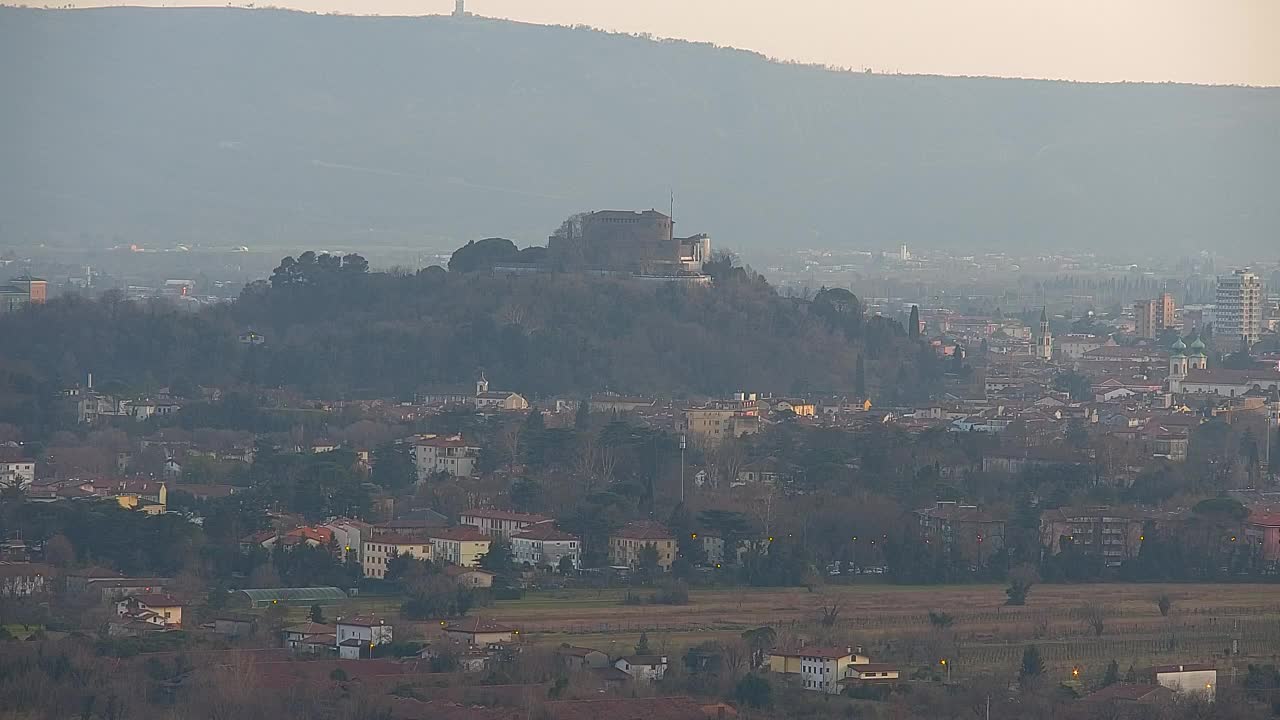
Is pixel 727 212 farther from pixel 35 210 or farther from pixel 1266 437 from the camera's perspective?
pixel 1266 437

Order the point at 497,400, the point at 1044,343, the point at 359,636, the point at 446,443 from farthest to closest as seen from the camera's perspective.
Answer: the point at 1044,343
the point at 497,400
the point at 446,443
the point at 359,636

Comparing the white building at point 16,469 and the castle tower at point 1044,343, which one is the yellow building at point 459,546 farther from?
the castle tower at point 1044,343

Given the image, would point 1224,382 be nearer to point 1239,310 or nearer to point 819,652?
point 1239,310

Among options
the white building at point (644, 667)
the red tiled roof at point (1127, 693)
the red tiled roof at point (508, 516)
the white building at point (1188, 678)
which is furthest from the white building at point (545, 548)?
the red tiled roof at point (1127, 693)

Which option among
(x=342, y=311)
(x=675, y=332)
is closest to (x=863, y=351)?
(x=675, y=332)

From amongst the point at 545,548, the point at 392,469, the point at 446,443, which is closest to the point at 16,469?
the point at 392,469

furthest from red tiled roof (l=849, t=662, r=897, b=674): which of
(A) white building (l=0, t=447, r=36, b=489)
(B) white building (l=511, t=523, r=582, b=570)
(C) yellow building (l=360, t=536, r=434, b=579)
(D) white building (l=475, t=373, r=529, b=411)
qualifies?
(D) white building (l=475, t=373, r=529, b=411)

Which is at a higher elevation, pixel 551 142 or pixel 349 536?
pixel 551 142
